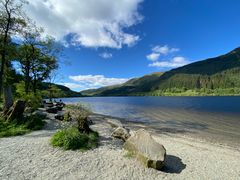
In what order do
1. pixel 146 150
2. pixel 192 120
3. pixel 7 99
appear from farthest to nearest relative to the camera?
pixel 192 120, pixel 7 99, pixel 146 150

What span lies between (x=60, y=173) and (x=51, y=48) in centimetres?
3256

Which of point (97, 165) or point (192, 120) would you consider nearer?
point (97, 165)

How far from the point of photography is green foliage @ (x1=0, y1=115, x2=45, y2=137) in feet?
48.4

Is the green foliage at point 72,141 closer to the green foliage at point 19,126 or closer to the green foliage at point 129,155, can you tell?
the green foliage at point 129,155

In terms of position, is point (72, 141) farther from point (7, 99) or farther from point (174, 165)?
point (7, 99)

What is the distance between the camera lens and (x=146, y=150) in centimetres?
977

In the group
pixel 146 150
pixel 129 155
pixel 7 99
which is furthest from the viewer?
pixel 7 99

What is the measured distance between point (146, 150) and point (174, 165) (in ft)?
6.19

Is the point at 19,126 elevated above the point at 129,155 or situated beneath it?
elevated above

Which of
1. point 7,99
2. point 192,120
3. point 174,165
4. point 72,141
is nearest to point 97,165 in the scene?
point 72,141

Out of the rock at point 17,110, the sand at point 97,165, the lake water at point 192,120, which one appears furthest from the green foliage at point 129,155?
the rock at point 17,110

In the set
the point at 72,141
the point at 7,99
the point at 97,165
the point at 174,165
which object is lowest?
the point at 174,165

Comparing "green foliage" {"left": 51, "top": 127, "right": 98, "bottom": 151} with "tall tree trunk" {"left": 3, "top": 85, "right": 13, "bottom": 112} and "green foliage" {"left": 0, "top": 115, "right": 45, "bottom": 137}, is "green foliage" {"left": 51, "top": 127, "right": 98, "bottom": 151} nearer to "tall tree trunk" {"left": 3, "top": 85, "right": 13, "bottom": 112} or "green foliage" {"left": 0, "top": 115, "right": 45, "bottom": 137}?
"green foliage" {"left": 0, "top": 115, "right": 45, "bottom": 137}

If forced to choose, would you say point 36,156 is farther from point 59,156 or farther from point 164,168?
point 164,168
